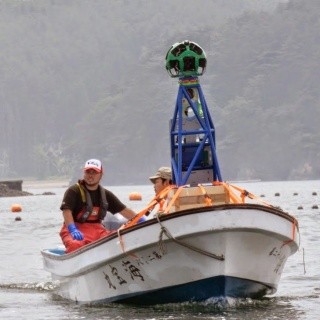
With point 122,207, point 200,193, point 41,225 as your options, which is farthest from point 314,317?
point 41,225

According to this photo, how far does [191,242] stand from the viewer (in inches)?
675

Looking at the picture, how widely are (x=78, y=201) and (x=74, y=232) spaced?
48cm

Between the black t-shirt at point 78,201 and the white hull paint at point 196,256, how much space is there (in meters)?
0.80

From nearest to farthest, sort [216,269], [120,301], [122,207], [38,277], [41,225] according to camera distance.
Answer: [216,269] → [120,301] → [122,207] → [38,277] → [41,225]

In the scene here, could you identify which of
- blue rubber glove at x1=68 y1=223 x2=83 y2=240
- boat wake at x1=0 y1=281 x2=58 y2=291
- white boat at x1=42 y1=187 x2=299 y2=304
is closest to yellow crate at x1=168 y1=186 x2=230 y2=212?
white boat at x1=42 y1=187 x2=299 y2=304

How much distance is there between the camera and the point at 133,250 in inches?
685

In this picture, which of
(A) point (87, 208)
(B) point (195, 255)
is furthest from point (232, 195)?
(A) point (87, 208)

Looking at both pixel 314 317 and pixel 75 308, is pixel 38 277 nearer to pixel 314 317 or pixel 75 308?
pixel 75 308

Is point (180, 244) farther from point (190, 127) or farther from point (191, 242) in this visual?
point (190, 127)

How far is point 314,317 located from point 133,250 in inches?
110

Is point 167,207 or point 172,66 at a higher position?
point 172,66

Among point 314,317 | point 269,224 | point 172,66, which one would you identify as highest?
point 172,66

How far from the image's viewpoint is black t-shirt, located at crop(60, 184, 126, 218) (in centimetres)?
1898

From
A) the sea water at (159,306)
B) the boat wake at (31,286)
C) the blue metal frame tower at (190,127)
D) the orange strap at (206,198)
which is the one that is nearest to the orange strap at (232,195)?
the orange strap at (206,198)
